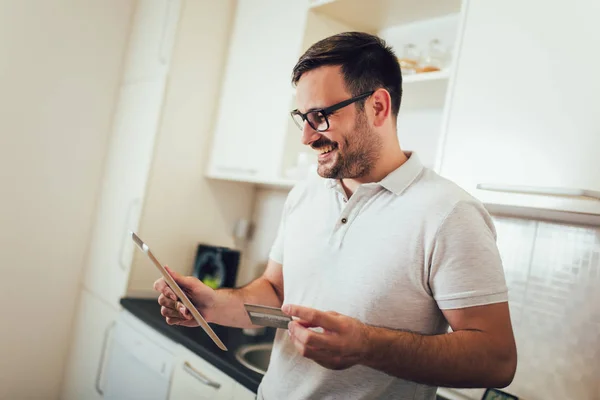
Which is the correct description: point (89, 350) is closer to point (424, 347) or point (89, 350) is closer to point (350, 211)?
point (350, 211)

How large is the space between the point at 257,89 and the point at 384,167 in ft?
3.76

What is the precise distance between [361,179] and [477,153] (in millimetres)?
350

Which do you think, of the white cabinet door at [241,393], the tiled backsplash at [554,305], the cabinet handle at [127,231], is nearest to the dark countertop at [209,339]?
the white cabinet door at [241,393]

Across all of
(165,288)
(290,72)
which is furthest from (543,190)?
(290,72)

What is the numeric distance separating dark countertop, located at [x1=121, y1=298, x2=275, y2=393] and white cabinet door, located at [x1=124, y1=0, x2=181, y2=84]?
1053 millimetres

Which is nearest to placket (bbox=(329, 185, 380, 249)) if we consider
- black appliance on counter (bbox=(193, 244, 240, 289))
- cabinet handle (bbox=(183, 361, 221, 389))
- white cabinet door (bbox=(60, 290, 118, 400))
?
cabinet handle (bbox=(183, 361, 221, 389))

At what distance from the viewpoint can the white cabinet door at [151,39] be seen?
2.29 metres

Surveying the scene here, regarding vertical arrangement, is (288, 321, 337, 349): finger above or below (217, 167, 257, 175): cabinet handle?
below

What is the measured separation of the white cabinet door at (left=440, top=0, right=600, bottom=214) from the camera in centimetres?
112

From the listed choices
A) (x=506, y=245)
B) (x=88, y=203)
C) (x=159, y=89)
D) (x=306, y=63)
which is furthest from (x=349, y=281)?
(x=88, y=203)

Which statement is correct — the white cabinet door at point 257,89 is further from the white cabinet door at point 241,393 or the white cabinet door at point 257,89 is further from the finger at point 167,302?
the finger at point 167,302

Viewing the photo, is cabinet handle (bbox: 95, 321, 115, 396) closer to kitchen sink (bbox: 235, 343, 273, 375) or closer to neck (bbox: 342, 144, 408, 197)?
kitchen sink (bbox: 235, 343, 273, 375)

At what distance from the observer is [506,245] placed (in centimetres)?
156

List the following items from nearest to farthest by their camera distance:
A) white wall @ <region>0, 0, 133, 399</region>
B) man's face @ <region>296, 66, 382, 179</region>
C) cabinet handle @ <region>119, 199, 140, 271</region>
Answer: man's face @ <region>296, 66, 382, 179</region> < cabinet handle @ <region>119, 199, 140, 271</region> < white wall @ <region>0, 0, 133, 399</region>
